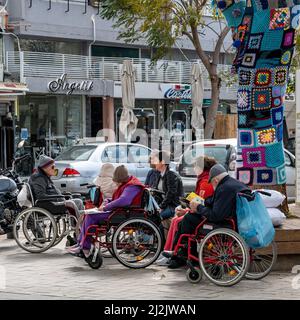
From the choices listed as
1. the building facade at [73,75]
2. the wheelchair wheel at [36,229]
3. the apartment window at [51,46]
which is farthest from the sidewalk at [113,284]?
the apartment window at [51,46]

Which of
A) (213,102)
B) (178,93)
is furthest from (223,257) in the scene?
(178,93)

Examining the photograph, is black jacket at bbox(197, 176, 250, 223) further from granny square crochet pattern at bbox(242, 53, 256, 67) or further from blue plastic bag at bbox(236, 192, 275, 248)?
granny square crochet pattern at bbox(242, 53, 256, 67)

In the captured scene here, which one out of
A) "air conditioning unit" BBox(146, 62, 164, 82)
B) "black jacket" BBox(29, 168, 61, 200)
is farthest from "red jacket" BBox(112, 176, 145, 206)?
"air conditioning unit" BBox(146, 62, 164, 82)

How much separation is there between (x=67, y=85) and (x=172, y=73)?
22.7 feet

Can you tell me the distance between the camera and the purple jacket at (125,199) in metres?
12.2

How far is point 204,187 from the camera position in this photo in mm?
11656

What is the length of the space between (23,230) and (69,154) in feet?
29.3

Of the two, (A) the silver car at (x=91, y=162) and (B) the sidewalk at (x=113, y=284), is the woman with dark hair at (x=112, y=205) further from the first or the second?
(A) the silver car at (x=91, y=162)

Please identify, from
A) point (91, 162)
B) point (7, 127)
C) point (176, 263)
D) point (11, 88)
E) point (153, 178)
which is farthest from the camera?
point (7, 127)

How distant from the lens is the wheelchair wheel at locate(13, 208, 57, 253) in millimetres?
13836

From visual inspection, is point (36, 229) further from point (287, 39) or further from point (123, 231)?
point (287, 39)

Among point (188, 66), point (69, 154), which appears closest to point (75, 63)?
point (188, 66)

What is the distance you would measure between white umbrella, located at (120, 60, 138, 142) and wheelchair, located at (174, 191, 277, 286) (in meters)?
18.1
